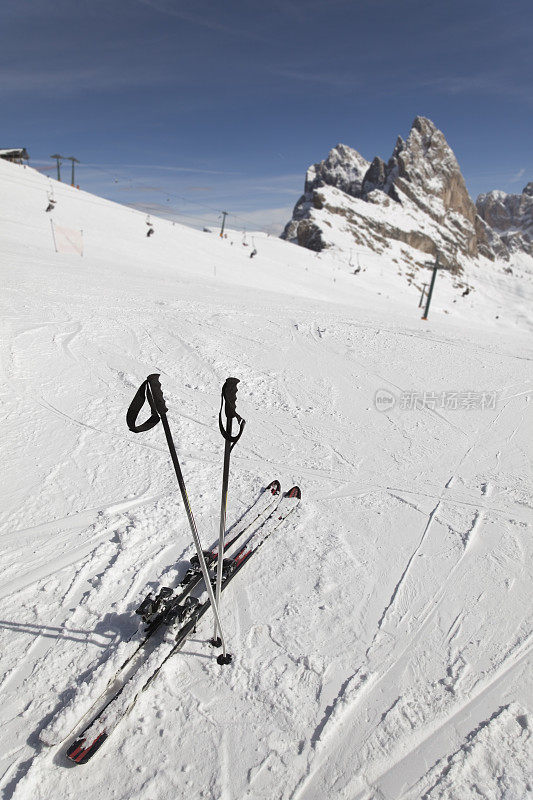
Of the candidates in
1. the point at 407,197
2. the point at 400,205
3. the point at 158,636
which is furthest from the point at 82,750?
the point at 407,197

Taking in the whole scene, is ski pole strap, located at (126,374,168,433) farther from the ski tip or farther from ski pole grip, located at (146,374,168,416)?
the ski tip

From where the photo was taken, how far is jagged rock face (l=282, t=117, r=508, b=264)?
308 feet

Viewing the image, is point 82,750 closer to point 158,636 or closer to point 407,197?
point 158,636

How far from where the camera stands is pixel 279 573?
4.01 m

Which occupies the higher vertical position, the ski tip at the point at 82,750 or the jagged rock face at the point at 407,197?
the jagged rock face at the point at 407,197

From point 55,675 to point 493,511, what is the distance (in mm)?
4956

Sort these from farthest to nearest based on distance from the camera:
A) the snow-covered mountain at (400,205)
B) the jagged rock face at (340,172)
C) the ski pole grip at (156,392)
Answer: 1. the jagged rock face at (340,172)
2. the snow-covered mountain at (400,205)
3. the ski pole grip at (156,392)

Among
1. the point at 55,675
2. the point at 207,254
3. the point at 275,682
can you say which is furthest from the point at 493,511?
the point at 207,254

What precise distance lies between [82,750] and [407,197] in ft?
489

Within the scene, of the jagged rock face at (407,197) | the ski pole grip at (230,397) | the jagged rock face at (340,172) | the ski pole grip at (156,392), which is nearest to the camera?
the ski pole grip at (156,392)

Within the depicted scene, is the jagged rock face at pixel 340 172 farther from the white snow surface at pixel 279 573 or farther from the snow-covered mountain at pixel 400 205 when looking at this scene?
the white snow surface at pixel 279 573

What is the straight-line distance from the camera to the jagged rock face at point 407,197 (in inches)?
3693

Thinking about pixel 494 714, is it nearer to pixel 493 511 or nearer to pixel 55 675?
pixel 493 511

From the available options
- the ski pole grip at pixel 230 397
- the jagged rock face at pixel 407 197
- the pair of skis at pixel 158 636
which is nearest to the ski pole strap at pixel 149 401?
the ski pole grip at pixel 230 397
